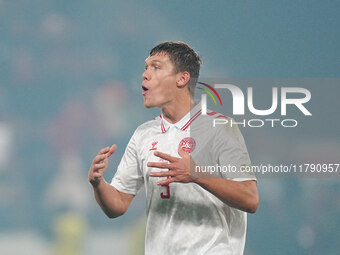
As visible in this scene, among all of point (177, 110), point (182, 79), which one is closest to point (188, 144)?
point (177, 110)

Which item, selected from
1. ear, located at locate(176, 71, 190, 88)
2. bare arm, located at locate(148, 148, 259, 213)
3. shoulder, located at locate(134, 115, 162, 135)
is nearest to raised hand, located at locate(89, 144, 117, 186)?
bare arm, located at locate(148, 148, 259, 213)

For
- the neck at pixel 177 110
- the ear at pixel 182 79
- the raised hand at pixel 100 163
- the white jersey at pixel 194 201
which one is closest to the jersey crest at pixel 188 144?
the white jersey at pixel 194 201

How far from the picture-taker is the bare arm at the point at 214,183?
6.36ft

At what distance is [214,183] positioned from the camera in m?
2.03

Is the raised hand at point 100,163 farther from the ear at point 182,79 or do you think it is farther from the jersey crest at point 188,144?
the ear at point 182,79

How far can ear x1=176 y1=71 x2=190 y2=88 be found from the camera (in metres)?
2.43

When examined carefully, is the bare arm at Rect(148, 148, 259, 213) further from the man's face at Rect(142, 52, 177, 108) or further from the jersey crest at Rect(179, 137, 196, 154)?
the man's face at Rect(142, 52, 177, 108)

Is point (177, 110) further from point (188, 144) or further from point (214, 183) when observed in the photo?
point (214, 183)

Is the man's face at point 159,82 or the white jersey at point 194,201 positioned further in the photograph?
the man's face at point 159,82

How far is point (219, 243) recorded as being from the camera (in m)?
2.15

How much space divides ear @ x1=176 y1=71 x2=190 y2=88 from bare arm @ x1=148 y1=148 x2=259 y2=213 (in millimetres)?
538

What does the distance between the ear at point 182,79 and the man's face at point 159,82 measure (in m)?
0.02

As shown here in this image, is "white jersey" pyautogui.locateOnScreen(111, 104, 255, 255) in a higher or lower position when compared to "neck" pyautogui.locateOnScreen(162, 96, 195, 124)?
lower

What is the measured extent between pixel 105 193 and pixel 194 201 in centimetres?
39
